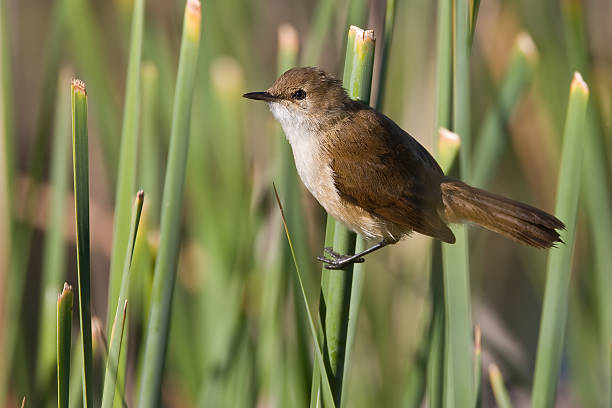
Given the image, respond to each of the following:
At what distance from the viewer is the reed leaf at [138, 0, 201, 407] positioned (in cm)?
144

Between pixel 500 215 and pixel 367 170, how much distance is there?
0.38 meters

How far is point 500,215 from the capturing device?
1806 mm

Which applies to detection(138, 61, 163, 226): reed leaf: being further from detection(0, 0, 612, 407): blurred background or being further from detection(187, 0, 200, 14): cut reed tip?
detection(187, 0, 200, 14): cut reed tip

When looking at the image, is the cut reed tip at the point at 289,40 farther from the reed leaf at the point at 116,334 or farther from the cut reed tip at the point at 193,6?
the reed leaf at the point at 116,334

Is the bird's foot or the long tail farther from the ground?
the long tail

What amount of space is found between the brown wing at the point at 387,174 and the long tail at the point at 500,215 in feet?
0.12

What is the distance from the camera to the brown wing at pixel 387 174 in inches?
75.5

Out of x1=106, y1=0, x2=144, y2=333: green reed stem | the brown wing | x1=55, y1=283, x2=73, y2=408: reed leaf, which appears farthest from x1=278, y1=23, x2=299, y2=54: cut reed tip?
x1=55, y1=283, x2=73, y2=408: reed leaf

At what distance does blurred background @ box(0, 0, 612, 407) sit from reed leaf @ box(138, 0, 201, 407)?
0.09 meters

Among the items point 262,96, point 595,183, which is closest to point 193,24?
point 262,96

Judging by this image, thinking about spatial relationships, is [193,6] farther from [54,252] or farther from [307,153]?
[54,252]

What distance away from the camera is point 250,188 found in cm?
232

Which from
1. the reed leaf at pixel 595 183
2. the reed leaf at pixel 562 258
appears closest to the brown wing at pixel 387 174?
the reed leaf at pixel 562 258

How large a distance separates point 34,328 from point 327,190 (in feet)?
6.34
